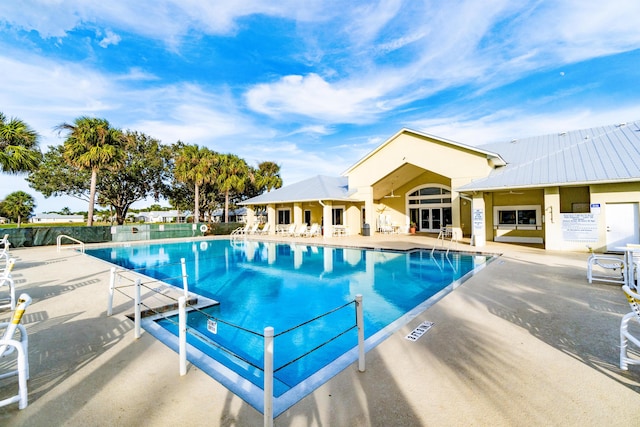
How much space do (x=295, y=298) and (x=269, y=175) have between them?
3172 cm

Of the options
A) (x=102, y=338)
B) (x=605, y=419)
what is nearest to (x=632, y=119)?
(x=605, y=419)

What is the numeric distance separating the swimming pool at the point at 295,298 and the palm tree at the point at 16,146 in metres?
5.55

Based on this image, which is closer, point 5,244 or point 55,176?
point 5,244

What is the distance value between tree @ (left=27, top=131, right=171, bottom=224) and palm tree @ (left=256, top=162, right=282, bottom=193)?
11.2 m

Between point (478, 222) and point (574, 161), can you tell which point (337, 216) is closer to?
point (478, 222)

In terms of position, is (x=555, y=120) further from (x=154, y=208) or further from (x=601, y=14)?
(x=154, y=208)

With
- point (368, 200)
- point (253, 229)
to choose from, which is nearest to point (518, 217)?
point (368, 200)

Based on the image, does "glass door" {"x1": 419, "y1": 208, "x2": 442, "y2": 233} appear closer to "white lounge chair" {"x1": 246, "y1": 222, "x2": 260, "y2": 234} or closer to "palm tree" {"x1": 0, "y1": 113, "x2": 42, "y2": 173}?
"white lounge chair" {"x1": 246, "y1": 222, "x2": 260, "y2": 234}

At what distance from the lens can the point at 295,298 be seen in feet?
25.0

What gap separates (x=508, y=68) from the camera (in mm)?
17797

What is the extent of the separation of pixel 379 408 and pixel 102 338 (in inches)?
161

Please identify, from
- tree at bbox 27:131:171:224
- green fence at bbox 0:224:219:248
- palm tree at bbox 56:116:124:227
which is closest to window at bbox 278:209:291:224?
green fence at bbox 0:224:219:248

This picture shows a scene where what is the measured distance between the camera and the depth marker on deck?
13.4 feet

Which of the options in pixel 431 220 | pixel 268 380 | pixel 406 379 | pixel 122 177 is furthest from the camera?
pixel 122 177
